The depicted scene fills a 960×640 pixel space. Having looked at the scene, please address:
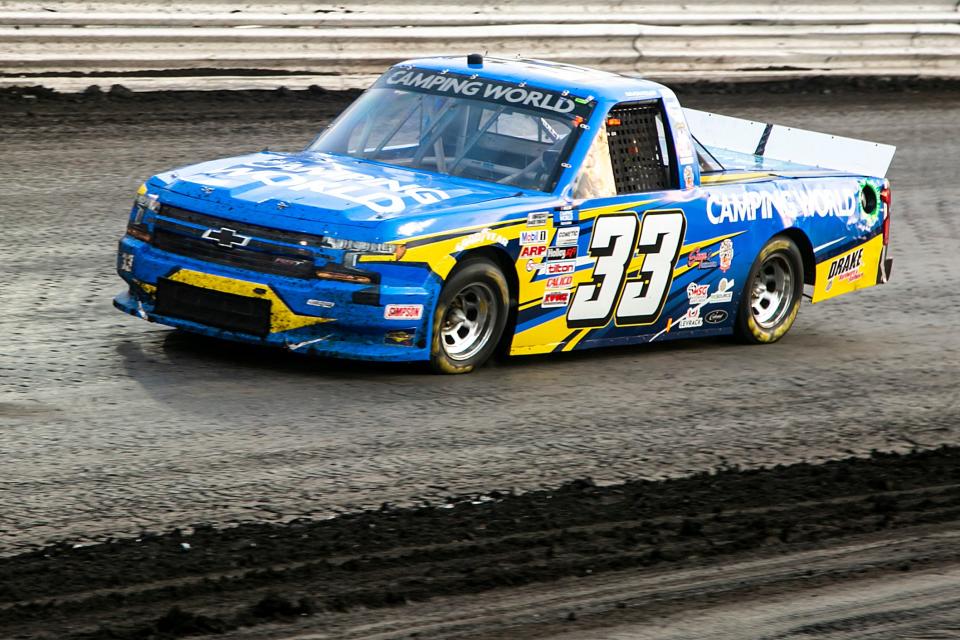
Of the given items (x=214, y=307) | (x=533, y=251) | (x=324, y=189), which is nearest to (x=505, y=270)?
(x=533, y=251)

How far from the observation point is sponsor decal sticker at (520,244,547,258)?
26.0 feet

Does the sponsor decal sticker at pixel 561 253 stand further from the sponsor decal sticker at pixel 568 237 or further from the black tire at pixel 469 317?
the black tire at pixel 469 317

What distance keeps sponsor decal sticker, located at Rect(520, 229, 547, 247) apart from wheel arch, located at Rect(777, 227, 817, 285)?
2219 mm

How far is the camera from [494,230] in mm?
7750

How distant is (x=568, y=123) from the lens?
8555 mm

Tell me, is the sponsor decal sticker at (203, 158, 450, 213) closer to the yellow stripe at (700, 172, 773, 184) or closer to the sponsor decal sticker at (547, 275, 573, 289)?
the sponsor decal sticker at (547, 275, 573, 289)

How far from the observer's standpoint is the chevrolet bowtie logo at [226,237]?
7445 mm

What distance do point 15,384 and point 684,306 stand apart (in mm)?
3693

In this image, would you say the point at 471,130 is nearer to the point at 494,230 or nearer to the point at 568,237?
the point at 568,237

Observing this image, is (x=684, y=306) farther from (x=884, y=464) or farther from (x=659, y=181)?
(x=884, y=464)

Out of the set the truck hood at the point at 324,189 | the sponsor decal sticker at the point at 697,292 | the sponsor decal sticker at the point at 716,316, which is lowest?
the sponsor decal sticker at the point at 716,316

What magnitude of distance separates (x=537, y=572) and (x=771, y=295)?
486 centimetres

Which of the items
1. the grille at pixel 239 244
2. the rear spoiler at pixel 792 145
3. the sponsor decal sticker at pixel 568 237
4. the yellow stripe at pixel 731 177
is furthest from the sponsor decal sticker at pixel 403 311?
the rear spoiler at pixel 792 145

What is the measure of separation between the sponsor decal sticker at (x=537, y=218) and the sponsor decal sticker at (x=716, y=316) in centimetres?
157
